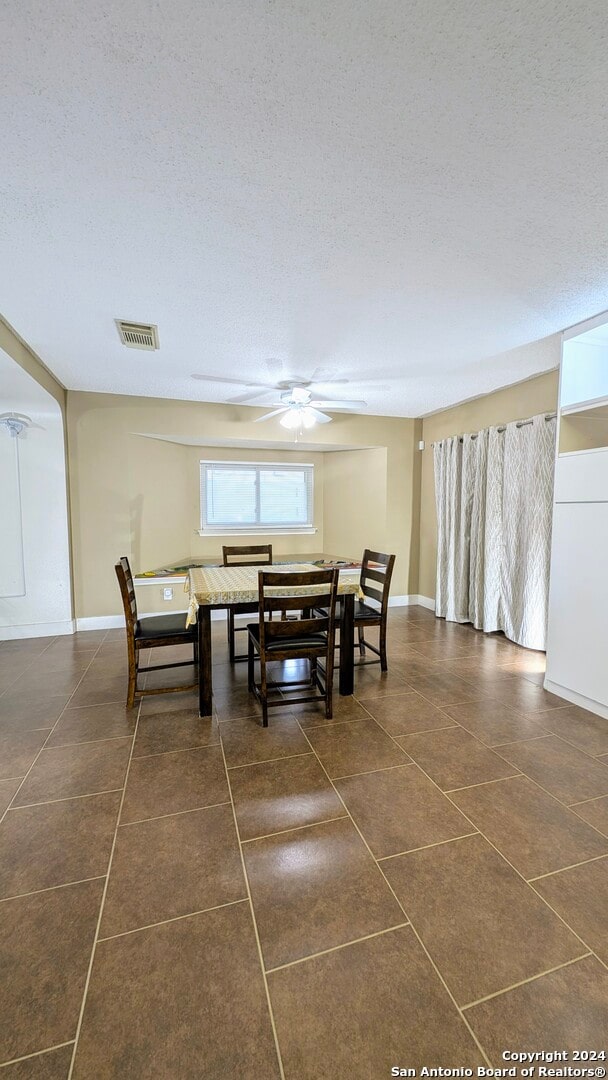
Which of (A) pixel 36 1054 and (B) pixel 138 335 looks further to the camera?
(B) pixel 138 335

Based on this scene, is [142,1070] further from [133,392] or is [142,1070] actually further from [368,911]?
[133,392]

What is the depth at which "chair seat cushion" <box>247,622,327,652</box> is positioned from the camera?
2.56m

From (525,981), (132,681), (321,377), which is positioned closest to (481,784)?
(525,981)

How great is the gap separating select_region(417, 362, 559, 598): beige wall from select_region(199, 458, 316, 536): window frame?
1.48 meters

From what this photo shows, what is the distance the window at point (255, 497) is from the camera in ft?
17.2

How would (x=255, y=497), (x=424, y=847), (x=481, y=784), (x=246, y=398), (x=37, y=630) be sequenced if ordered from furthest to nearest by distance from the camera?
(x=255, y=497), (x=246, y=398), (x=37, y=630), (x=481, y=784), (x=424, y=847)

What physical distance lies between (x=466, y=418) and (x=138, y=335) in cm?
341

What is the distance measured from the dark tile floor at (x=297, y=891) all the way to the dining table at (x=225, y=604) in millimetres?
282

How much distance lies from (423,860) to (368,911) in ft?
1.00

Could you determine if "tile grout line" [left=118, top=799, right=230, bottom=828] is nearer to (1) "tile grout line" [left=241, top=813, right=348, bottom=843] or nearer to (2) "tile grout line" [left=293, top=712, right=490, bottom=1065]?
(1) "tile grout line" [left=241, top=813, right=348, bottom=843]

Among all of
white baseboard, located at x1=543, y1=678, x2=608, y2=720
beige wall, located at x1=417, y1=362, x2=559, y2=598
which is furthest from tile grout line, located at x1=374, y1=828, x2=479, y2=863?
beige wall, located at x1=417, y1=362, x2=559, y2=598

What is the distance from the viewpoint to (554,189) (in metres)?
1.53

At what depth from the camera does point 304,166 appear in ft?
4.75

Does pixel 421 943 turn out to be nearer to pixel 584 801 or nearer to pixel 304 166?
pixel 584 801
